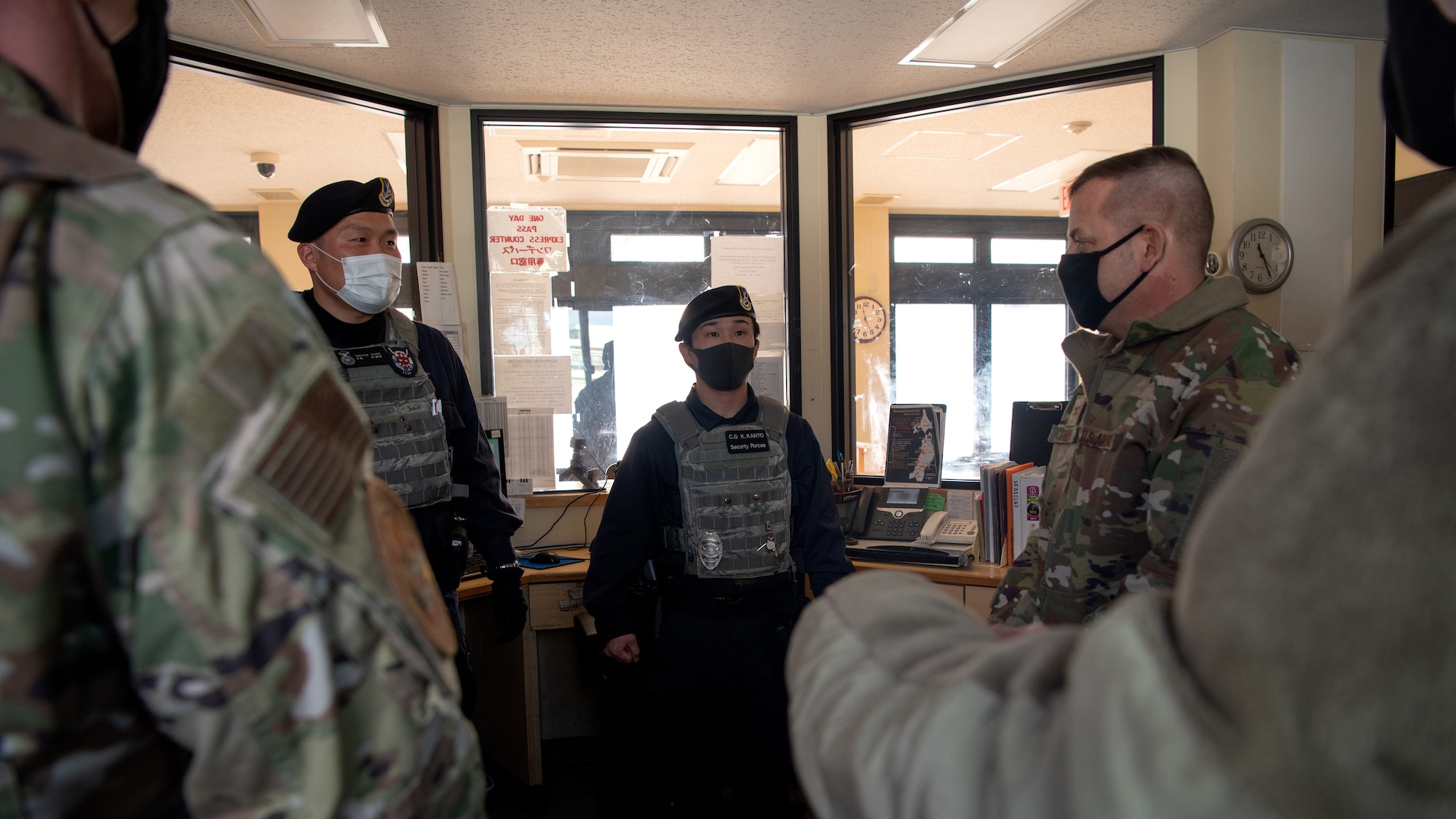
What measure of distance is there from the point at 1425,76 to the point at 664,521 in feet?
7.07

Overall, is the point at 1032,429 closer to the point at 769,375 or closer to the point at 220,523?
the point at 769,375

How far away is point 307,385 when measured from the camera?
58 centimetres

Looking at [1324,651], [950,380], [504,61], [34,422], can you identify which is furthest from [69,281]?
[950,380]

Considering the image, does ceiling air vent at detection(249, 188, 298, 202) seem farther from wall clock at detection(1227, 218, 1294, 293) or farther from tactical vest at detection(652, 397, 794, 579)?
wall clock at detection(1227, 218, 1294, 293)

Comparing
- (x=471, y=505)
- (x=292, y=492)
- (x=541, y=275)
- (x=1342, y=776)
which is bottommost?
(x=471, y=505)

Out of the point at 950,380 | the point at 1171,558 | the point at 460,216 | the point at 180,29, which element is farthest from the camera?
the point at 950,380

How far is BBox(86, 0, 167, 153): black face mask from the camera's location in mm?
701

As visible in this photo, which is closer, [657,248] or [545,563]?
[545,563]

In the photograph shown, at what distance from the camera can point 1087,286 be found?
69.6 inches

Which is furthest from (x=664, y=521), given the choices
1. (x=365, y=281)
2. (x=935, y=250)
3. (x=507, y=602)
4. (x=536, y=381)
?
(x=935, y=250)

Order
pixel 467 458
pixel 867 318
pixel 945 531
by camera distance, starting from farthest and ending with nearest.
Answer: pixel 867 318, pixel 945 531, pixel 467 458

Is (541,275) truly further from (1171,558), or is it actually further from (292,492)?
(292,492)

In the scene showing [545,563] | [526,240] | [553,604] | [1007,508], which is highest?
[526,240]

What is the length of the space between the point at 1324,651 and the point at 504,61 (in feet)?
10.3
